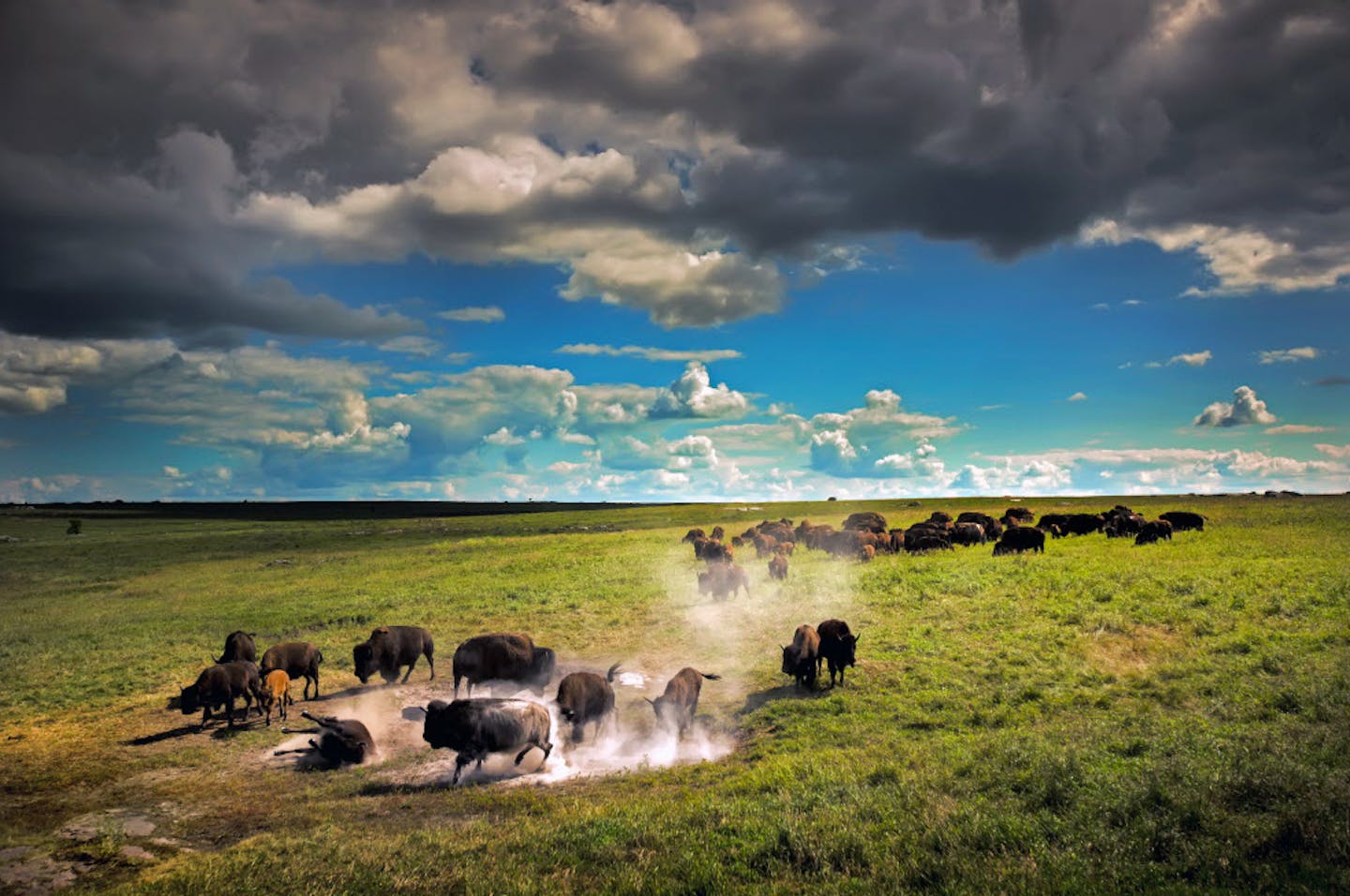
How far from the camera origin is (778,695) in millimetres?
17938

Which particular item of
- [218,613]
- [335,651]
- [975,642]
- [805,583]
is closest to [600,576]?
[805,583]

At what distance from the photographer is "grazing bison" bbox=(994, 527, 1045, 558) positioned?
123 ft

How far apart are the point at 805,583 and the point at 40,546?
271 ft

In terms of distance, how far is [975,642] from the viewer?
2023 centimetres

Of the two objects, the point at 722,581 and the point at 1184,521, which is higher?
the point at 1184,521

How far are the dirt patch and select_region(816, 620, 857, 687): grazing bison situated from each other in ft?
19.7

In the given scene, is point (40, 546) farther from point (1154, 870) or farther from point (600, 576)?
point (1154, 870)

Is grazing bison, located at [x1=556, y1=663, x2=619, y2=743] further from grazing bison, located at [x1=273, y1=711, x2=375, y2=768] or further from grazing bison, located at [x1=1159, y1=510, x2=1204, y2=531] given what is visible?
grazing bison, located at [x1=1159, y1=510, x2=1204, y2=531]

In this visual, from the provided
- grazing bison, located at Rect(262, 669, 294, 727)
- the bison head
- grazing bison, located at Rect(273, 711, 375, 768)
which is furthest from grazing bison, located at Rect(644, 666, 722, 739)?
grazing bison, located at Rect(262, 669, 294, 727)

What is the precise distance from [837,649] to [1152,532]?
31.2 metres

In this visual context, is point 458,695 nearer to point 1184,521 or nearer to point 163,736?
point 163,736

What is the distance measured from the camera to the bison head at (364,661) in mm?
20656

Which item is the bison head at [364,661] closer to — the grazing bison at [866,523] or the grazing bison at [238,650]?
the grazing bison at [238,650]

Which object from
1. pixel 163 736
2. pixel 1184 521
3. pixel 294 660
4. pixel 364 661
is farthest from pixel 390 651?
pixel 1184 521
